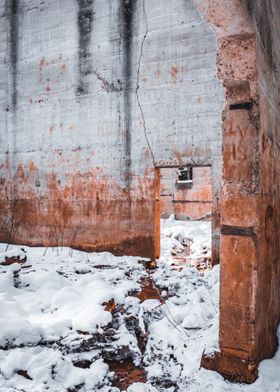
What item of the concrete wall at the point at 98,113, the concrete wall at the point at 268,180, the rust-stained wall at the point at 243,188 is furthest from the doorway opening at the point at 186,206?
the rust-stained wall at the point at 243,188

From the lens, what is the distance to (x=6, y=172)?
7.71 metres

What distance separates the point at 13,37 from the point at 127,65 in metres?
3.05

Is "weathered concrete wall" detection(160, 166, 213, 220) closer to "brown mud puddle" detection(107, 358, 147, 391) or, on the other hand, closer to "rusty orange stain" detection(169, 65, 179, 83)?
"rusty orange stain" detection(169, 65, 179, 83)

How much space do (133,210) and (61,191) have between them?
5.66ft

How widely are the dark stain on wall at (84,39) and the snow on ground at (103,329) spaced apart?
12.2 ft

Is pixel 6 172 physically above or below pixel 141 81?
below

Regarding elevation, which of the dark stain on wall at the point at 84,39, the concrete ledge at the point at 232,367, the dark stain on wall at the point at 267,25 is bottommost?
the concrete ledge at the point at 232,367

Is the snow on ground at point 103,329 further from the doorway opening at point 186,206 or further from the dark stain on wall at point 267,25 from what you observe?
the doorway opening at point 186,206

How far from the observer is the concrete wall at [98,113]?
6027 mm

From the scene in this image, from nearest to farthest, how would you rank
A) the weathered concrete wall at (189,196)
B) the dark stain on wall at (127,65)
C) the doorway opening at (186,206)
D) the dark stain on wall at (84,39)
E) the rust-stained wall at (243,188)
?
the rust-stained wall at (243,188) → the dark stain on wall at (127,65) → the dark stain on wall at (84,39) → the doorway opening at (186,206) → the weathered concrete wall at (189,196)

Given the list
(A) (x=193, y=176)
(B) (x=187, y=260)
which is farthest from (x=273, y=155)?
(A) (x=193, y=176)

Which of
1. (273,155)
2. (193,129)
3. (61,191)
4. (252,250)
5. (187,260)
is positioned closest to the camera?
(252,250)

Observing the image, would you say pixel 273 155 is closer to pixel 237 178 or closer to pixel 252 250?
pixel 237 178

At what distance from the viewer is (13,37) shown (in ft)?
24.9
